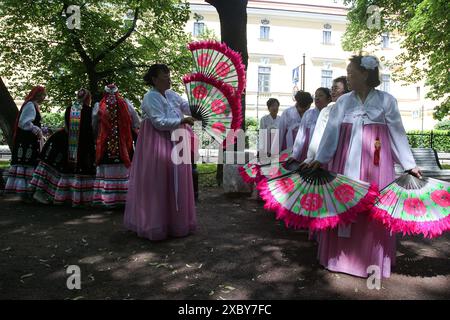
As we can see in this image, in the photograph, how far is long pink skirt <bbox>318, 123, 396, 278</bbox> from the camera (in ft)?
11.7

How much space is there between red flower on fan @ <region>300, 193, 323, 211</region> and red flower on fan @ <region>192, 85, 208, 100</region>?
1921 mm

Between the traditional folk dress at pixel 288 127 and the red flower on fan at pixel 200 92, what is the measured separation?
2.72 m

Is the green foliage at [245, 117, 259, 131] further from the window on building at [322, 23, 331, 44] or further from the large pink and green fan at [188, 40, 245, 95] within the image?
the large pink and green fan at [188, 40, 245, 95]

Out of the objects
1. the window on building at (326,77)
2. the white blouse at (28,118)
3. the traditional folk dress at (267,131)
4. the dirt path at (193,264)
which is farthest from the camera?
the window on building at (326,77)

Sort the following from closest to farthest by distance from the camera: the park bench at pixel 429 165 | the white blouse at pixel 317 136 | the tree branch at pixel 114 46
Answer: the white blouse at pixel 317 136 < the park bench at pixel 429 165 < the tree branch at pixel 114 46

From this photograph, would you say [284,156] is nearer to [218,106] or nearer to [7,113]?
[218,106]

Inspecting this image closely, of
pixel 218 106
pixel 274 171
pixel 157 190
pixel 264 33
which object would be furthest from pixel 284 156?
pixel 264 33

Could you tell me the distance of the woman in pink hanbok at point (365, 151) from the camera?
3.57 m

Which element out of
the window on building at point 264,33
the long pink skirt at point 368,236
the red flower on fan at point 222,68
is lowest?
the long pink skirt at point 368,236

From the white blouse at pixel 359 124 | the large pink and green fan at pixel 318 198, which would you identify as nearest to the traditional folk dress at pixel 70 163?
the large pink and green fan at pixel 318 198

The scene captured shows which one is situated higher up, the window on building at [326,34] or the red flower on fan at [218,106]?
→ the window on building at [326,34]

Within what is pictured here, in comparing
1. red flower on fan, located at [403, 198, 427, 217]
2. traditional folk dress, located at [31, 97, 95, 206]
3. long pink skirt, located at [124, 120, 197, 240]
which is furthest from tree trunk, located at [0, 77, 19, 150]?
red flower on fan, located at [403, 198, 427, 217]

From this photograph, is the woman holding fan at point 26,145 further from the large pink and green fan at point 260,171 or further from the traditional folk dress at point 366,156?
the traditional folk dress at point 366,156
